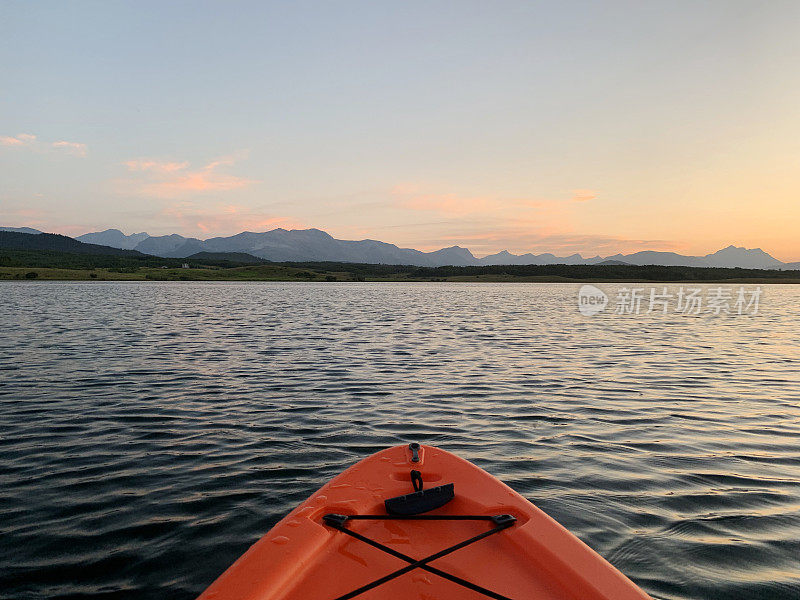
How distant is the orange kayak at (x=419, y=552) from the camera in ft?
11.6

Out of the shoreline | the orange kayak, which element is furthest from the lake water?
the shoreline

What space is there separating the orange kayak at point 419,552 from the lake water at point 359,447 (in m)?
1.52

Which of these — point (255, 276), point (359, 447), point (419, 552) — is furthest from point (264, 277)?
point (419, 552)

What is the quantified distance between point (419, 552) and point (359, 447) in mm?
4901

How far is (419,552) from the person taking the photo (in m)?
4.07

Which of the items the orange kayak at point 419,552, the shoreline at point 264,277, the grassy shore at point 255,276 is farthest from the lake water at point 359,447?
the grassy shore at point 255,276

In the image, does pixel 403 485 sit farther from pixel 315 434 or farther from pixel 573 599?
pixel 315 434

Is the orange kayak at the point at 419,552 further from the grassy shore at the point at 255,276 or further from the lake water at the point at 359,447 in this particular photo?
the grassy shore at the point at 255,276

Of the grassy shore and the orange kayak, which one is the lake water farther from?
the grassy shore

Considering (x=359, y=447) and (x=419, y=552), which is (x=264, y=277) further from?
(x=419, y=552)

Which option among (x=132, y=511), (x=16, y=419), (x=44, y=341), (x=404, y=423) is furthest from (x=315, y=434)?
(x=44, y=341)

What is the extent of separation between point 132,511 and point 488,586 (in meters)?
4.87

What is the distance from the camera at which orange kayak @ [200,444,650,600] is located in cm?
353

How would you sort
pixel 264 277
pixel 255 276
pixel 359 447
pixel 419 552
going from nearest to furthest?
pixel 419 552 < pixel 359 447 < pixel 255 276 < pixel 264 277
